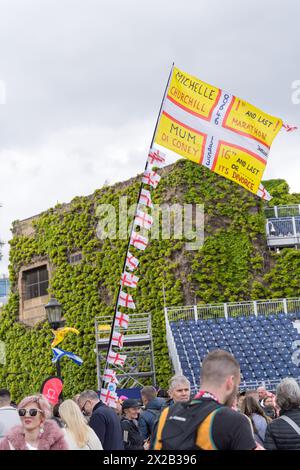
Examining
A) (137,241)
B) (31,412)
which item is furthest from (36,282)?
(31,412)

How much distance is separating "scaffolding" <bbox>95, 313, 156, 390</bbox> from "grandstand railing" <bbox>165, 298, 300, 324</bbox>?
113cm

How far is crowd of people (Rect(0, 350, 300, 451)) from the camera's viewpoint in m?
3.61

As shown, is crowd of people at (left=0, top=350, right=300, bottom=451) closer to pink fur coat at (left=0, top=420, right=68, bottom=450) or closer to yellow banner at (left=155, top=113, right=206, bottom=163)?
pink fur coat at (left=0, top=420, right=68, bottom=450)

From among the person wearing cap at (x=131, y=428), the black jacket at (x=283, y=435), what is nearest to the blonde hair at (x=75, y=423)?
the black jacket at (x=283, y=435)

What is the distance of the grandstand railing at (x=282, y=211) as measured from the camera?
27342 millimetres

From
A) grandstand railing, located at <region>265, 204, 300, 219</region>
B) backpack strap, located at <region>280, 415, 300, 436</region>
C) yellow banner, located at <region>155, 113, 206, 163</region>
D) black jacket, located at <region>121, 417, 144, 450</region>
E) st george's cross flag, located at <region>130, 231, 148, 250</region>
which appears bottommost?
black jacket, located at <region>121, 417, 144, 450</region>

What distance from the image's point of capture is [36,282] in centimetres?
3077

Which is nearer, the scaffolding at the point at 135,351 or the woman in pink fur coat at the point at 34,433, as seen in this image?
the woman in pink fur coat at the point at 34,433

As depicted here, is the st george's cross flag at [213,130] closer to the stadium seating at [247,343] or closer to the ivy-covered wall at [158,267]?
the stadium seating at [247,343]

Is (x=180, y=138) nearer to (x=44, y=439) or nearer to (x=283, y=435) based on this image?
(x=283, y=435)

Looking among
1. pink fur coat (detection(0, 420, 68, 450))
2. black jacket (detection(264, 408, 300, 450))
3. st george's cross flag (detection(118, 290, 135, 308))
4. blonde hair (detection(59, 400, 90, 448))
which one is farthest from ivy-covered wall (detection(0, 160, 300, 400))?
pink fur coat (detection(0, 420, 68, 450))

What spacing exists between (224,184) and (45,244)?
825cm

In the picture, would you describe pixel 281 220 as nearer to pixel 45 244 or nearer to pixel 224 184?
pixel 224 184
